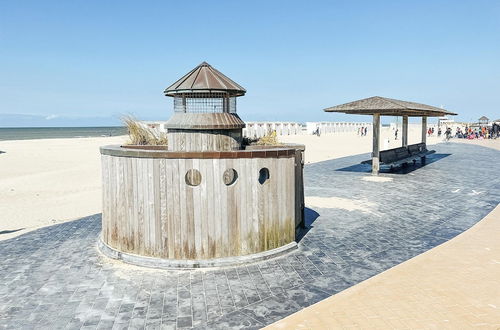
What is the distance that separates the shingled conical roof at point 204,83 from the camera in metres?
7.66

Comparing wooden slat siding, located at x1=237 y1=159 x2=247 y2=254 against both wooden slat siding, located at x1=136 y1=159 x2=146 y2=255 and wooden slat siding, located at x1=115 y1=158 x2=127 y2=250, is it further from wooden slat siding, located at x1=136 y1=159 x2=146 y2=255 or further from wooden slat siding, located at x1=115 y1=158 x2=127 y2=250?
wooden slat siding, located at x1=115 y1=158 x2=127 y2=250

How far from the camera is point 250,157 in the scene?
23.0 feet

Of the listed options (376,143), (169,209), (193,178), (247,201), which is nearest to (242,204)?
(247,201)

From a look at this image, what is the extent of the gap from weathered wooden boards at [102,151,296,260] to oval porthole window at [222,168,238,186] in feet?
Answer: 0.07

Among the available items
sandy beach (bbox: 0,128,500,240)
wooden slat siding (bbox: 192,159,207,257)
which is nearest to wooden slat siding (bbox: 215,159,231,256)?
wooden slat siding (bbox: 192,159,207,257)

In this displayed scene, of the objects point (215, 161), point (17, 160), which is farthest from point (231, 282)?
point (17, 160)

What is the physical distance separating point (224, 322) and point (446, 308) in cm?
300

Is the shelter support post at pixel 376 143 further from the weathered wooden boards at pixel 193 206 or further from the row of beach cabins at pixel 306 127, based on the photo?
the row of beach cabins at pixel 306 127

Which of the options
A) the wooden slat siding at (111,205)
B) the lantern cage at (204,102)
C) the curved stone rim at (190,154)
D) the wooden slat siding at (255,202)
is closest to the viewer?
the curved stone rim at (190,154)

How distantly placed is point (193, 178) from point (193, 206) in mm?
561

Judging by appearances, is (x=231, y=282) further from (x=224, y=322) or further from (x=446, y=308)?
(x=446, y=308)

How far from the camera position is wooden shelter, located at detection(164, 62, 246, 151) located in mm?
7691

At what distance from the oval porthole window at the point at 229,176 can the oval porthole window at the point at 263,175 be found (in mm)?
553

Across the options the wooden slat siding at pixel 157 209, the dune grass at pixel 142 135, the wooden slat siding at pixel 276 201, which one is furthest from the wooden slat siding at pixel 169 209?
the dune grass at pixel 142 135
